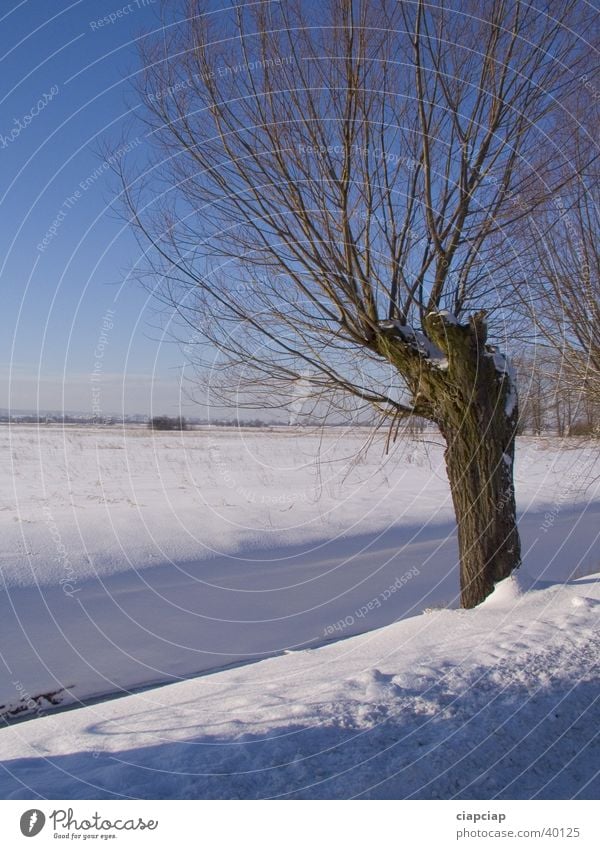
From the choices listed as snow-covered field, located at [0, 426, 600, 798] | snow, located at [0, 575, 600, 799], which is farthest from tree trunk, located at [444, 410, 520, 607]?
snow, located at [0, 575, 600, 799]

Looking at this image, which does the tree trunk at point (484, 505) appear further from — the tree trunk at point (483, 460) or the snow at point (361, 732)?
the snow at point (361, 732)

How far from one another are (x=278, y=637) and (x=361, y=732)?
6.61 m

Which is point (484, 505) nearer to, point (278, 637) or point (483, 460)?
point (483, 460)

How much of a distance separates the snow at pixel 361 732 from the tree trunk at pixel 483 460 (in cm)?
185

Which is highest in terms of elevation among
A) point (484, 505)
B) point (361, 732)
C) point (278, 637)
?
point (484, 505)

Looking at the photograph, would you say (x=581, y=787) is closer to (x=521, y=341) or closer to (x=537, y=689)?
(x=537, y=689)

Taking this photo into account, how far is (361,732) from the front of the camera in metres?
3.86

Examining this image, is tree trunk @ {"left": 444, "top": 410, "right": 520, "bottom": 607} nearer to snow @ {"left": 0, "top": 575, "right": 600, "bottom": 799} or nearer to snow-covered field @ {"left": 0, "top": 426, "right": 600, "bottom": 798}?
snow-covered field @ {"left": 0, "top": 426, "right": 600, "bottom": 798}

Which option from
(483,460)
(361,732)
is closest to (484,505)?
(483,460)

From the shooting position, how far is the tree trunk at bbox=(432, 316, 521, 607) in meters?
7.22

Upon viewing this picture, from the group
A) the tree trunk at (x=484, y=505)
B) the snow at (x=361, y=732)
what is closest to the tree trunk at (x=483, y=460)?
the tree trunk at (x=484, y=505)

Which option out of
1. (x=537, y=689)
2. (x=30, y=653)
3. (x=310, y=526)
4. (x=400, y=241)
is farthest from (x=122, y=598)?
(x=537, y=689)

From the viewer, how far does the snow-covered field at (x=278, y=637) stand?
11.9 ft

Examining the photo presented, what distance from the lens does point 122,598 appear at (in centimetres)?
1118
